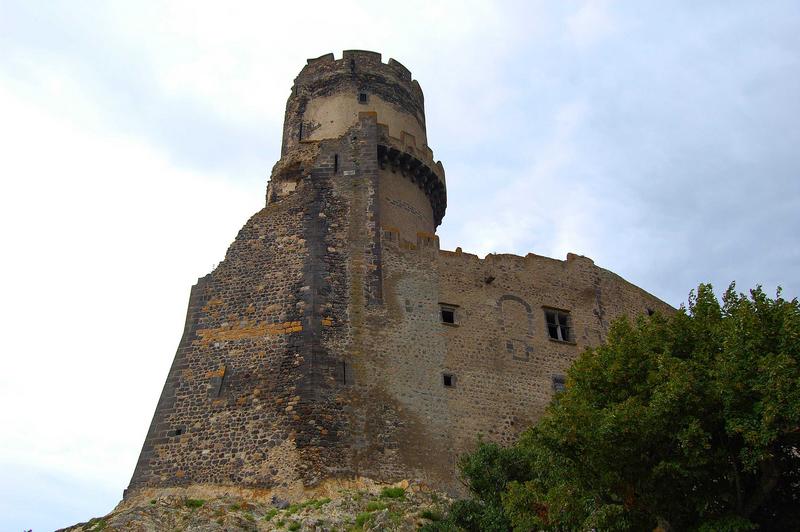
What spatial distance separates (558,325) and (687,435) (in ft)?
40.9

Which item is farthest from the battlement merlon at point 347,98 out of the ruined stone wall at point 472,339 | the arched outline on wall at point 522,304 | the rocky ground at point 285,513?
the rocky ground at point 285,513

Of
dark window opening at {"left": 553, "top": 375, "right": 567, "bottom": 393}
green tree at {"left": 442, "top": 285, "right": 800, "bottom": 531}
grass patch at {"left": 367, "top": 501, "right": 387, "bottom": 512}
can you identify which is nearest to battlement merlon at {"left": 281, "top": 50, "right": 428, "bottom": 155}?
dark window opening at {"left": 553, "top": 375, "right": 567, "bottom": 393}

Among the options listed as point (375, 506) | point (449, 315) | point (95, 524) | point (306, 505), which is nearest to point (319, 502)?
point (306, 505)

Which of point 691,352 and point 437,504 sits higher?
point 691,352

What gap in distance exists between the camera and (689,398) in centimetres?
1359

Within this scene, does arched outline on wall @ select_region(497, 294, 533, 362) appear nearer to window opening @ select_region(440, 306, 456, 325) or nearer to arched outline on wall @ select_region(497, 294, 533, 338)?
arched outline on wall @ select_region(497, 294, 533, 338)

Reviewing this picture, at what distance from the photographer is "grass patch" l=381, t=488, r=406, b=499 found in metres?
19.6

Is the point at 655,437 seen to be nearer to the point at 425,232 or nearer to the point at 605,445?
the point at 605,445

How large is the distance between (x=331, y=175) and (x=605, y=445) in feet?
49.0

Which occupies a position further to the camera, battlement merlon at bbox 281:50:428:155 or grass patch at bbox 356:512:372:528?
battlement merlon at bbox 281:50:428:155

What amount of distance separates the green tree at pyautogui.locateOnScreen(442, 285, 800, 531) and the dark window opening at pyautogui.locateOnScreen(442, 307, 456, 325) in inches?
359

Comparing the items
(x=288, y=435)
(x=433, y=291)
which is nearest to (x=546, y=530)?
(x=288, y=435)

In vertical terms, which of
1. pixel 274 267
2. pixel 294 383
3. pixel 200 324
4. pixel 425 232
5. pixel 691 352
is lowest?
pixel 691 352

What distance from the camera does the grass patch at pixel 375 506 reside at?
1867cm
